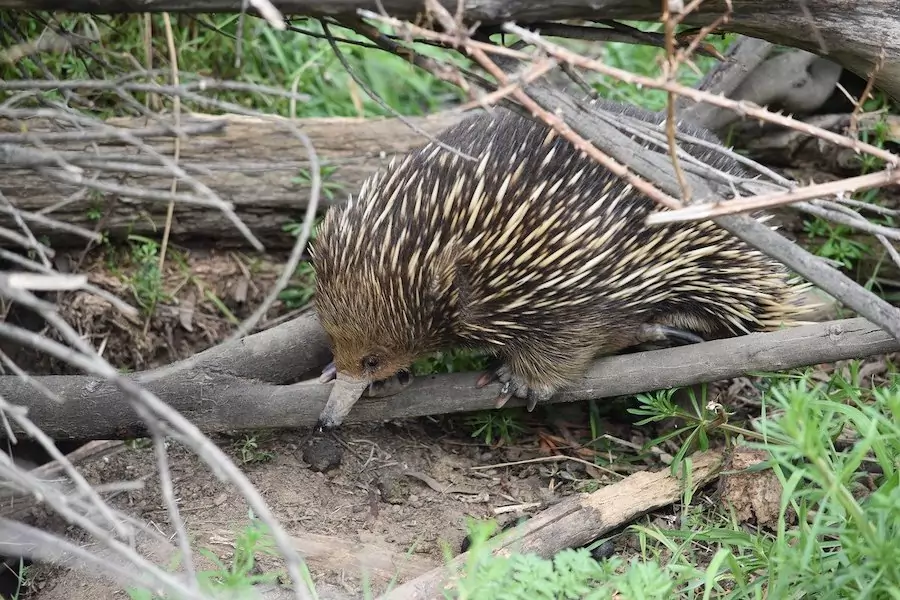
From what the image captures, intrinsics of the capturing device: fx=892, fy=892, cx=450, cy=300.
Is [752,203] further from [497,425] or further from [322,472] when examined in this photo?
[322,472]

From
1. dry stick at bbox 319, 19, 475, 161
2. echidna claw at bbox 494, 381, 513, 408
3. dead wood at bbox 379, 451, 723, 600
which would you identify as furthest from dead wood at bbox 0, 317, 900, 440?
dry stick at bbox 319, 19, 475, 161

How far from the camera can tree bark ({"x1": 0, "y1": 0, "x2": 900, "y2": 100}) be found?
1.92 m

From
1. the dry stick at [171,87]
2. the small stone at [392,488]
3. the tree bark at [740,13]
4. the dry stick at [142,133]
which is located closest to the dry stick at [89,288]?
the dry stick at [142,133]

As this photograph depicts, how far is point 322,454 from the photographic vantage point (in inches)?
122

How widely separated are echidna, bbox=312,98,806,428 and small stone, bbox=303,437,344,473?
37cm

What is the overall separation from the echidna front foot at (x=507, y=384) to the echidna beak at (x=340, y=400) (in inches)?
17.2

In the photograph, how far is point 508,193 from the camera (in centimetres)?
282

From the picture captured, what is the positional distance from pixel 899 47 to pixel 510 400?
1620 mm

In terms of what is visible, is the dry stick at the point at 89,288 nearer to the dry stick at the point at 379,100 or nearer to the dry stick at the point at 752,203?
the dry stick at the point at 379,100

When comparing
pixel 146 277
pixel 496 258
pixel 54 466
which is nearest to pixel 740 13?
pixel 496 258

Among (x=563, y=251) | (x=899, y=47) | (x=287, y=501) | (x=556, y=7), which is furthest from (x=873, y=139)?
(x=287, y=501)

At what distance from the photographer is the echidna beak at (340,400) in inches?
109

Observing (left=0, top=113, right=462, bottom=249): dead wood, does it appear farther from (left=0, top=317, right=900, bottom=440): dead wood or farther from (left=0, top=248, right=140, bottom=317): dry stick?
(left=0, top=248, right=140, bottom=317): dry stick

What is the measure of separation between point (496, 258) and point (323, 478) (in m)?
0.98
